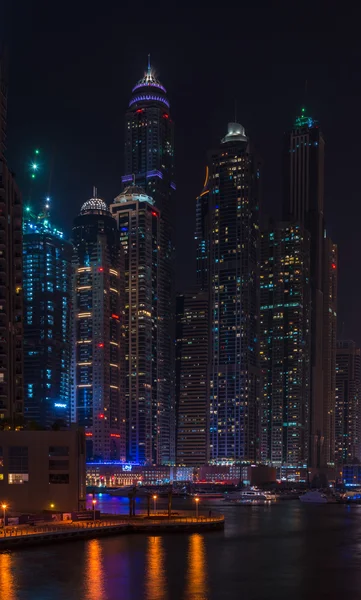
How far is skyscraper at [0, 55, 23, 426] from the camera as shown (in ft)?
458

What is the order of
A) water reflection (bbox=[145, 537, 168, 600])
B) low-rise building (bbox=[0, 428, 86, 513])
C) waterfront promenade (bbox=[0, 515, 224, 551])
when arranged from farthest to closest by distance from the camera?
low-rise building (bbox=[0, 428, 86, 513]), waterfront promenade (bbox=[0, 515, 224, 551]), water reflection (bbox=[145, 537, 168, 600])

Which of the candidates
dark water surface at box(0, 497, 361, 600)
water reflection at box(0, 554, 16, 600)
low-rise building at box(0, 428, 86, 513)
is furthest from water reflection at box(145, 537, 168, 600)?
low-rise building at box(0, 428, 86, 513)

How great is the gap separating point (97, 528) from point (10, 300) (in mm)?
42618

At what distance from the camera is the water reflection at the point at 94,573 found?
3180 inches

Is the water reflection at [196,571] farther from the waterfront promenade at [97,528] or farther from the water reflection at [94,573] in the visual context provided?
the water reflection at [94,573]

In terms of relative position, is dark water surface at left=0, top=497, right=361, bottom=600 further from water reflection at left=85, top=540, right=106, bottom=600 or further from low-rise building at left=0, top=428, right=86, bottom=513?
low-rise building at left=0, top=428, right=86, bottom=513

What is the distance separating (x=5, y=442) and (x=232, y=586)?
5205 cm

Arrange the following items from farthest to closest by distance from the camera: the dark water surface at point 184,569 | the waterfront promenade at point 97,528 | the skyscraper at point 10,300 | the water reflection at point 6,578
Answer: the skyscraper at point 10,300
the waterfront promenade at point 97,528
the dark water surface at point 184,569
the water reflection at point 6,578

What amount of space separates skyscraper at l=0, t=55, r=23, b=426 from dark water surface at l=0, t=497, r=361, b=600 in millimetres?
34837

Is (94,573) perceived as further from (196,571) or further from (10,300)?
(10,300)

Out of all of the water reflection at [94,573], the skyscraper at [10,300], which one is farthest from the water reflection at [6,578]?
the skyscraper at [10,300]

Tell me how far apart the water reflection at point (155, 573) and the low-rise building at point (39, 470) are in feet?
54.7

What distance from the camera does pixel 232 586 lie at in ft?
285

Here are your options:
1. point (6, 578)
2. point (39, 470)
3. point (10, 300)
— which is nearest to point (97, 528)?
point (39, 470)
